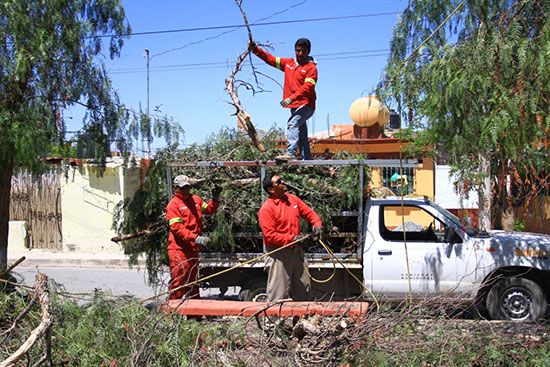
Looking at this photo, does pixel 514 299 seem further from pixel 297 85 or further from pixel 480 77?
pixel 297 85

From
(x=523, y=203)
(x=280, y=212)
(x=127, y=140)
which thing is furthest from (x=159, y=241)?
(x=523, y=203)

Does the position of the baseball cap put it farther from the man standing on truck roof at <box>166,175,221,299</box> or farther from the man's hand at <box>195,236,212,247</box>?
the man's hand at <box>195,236,212,247</box>

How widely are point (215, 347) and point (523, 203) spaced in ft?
39.7

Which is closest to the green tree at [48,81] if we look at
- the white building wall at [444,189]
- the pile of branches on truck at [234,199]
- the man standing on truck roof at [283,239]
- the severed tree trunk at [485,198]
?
the pile of branches on truck at [234,199]

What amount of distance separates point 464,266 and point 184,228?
3.56 metres

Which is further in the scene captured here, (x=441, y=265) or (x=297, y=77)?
(x=297, y=77)

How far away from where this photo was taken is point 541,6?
5.50 m

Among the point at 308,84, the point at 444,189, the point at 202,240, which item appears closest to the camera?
the point at 202,240

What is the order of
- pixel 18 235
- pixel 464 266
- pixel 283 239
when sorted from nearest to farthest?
pixel 283 239 → pixel 464 266 → pixel 18 235

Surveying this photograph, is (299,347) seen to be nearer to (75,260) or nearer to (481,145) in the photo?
(481,145)

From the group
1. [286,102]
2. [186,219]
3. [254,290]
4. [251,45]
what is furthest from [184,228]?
[251,45]

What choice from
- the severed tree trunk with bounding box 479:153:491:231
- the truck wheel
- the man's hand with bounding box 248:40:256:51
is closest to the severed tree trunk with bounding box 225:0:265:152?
the man's hand with bounding box 248:40:256:51

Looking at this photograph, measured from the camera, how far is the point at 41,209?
51.1ft

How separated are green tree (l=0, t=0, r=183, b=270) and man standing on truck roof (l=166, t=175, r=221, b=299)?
4.90 feet
